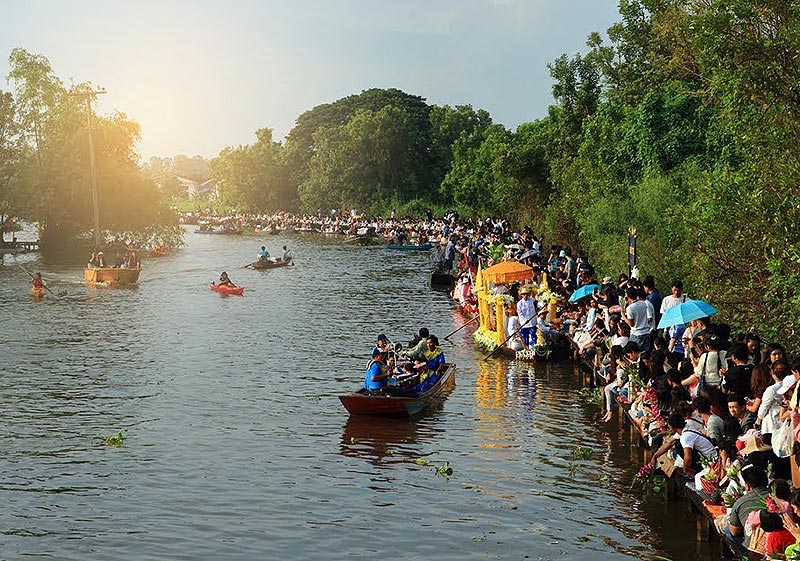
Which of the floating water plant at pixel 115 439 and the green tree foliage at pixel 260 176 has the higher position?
the green tree foliage at pixel 260 176

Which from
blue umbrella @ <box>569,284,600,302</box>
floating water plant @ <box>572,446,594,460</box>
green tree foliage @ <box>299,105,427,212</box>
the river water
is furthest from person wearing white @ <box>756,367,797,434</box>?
green tree foliage @ <box>299,105,427,212</box>

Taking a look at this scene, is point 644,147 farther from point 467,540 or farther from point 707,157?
point 467,540

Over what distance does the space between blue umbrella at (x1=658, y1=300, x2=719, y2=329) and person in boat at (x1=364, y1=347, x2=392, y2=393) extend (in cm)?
625

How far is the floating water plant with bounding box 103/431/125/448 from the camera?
72.8 ft

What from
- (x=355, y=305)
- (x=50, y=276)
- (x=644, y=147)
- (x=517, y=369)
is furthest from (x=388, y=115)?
(x=517, y=369)

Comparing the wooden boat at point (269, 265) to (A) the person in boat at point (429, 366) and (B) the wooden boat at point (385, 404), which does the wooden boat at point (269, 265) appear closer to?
(A) the person in boat at point (429, 366)

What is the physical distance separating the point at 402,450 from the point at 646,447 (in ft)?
17.1

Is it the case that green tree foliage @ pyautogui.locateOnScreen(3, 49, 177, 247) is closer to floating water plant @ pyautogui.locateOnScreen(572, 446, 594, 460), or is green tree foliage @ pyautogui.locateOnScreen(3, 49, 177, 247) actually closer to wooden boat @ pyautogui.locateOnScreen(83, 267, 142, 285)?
wooden boat @ pyautogui.locateOnScreen(83, 267, 142, 285)

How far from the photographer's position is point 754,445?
14.1m

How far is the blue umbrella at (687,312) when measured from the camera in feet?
66.7

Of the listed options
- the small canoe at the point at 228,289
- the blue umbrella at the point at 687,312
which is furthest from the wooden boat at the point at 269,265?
the blue umbrella at the point at 687,312

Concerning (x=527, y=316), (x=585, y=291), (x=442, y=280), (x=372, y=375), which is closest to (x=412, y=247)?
(x=442, y=280)

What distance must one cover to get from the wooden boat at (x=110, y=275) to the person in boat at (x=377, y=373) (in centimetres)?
3520

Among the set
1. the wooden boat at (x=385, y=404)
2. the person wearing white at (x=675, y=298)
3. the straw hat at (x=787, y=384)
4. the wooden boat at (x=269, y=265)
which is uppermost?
the person wearing white at (x=675, y=298)
